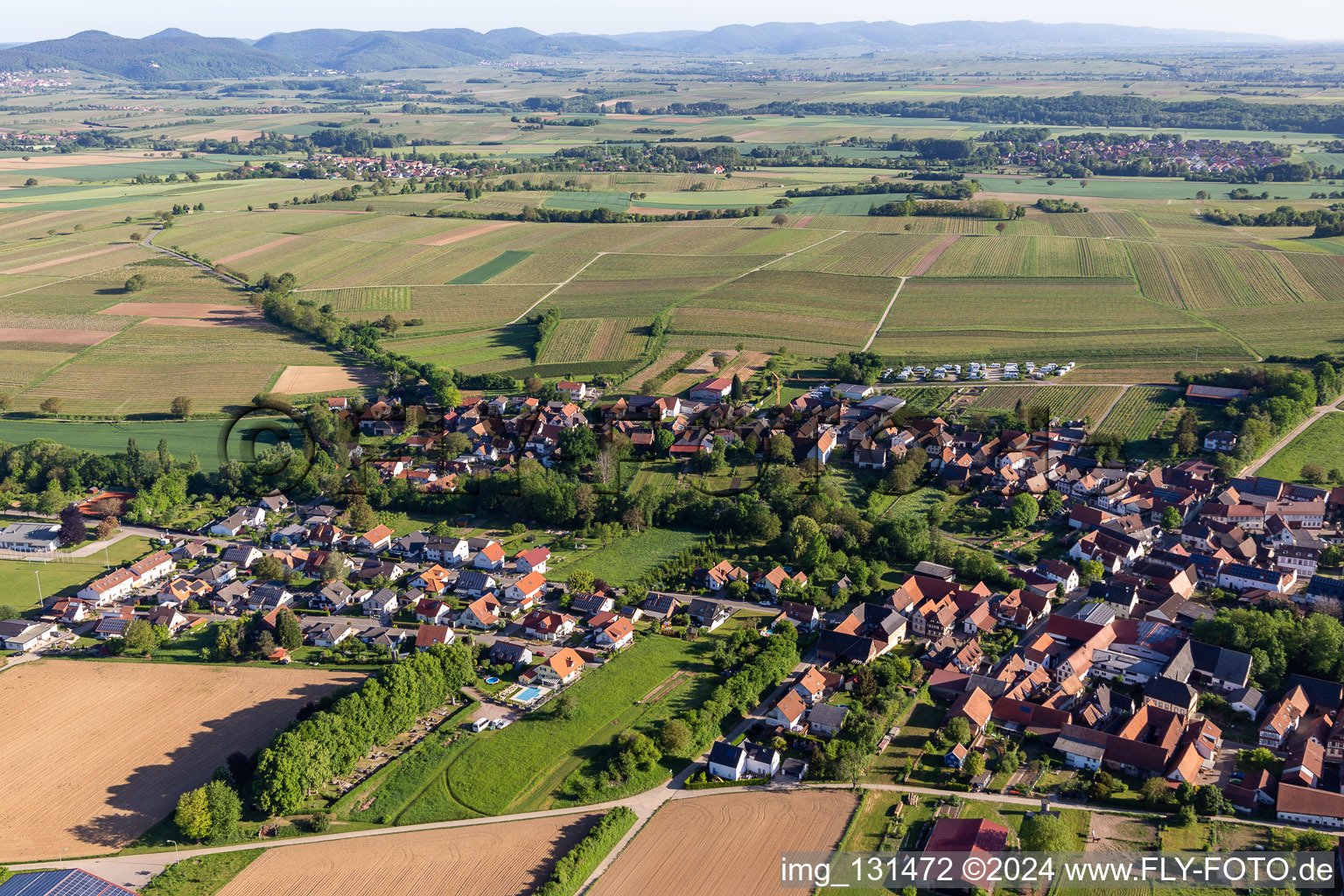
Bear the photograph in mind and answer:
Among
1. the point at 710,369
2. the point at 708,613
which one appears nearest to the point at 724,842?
the point at 708,613

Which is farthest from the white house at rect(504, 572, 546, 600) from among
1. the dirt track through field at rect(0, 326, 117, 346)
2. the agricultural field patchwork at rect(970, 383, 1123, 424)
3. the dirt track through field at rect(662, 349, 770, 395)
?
the dirt track through field at rect(0, 326, 117, 346)

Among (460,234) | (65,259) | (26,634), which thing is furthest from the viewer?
(460,234)

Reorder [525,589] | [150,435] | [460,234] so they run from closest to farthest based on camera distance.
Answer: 1. [525,589]
2. [150,435]
3. [460,234]

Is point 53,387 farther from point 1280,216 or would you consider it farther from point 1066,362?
point 1280,216

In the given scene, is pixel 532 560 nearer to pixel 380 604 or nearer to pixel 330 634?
pixel 380 604

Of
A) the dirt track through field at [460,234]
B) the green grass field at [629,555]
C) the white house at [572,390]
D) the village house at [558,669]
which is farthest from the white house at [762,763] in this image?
the dirt track through field at [460,234]

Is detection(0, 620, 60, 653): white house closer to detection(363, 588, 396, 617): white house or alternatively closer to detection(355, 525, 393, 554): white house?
detection(363, 588, 396, 617): white house

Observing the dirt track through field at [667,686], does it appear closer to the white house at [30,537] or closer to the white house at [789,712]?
the white house at [789,712]
